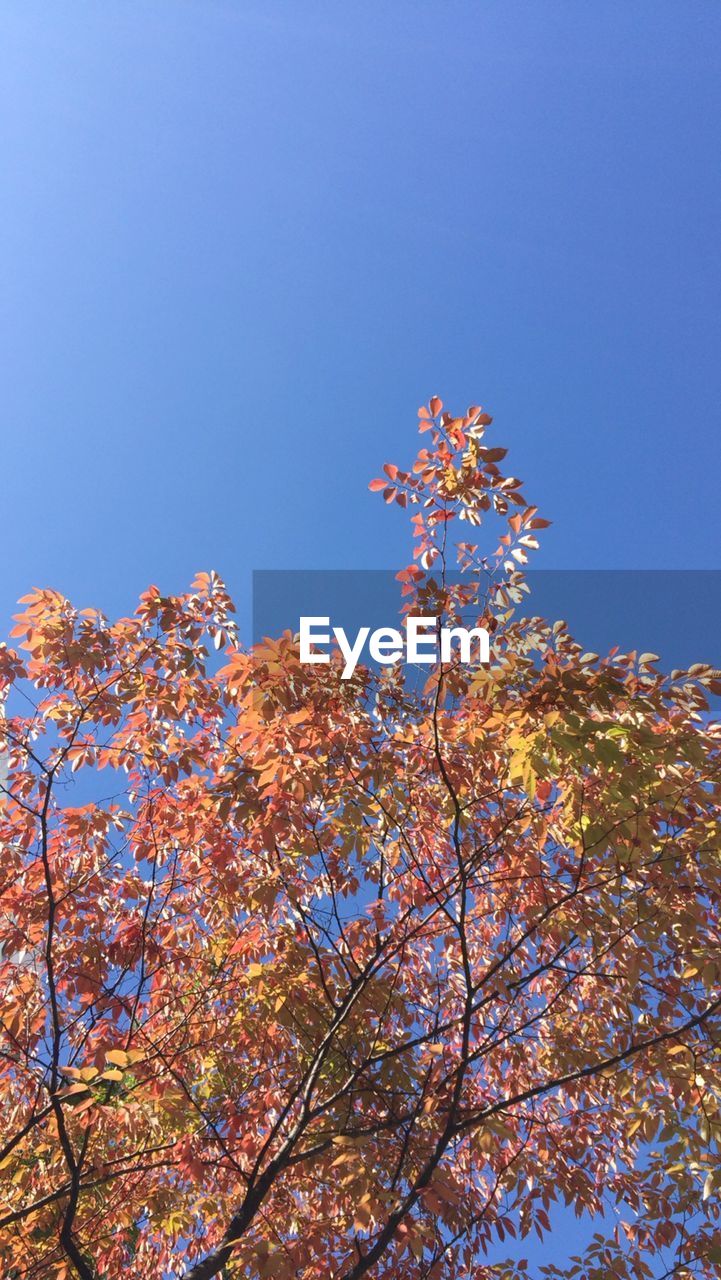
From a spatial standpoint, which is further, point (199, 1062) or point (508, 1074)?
point (508, 1074)

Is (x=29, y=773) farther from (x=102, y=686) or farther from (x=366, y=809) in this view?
(x=366, y=809)

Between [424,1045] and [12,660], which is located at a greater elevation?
[12,660]

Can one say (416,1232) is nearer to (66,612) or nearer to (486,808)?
(486,808)

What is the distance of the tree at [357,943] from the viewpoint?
3.75 m

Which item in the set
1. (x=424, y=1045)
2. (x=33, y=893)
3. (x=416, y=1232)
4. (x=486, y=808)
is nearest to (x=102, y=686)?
(x=33, y=893)

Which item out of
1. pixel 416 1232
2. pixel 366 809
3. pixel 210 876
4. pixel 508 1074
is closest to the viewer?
pixel 416 1232

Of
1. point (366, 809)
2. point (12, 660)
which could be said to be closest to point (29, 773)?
point (12, 660)

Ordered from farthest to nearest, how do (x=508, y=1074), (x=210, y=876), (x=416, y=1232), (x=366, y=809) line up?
(x=508, y=1074)
(x=210, y=876)
(x=366, y=809)
(x=416, y=1232)

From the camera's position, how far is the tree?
375cm

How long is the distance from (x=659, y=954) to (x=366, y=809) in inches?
76.9

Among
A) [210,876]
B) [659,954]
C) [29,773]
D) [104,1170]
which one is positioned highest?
[29,773]

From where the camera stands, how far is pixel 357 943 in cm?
488

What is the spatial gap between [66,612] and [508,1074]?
4211mm

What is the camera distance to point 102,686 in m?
4.68
